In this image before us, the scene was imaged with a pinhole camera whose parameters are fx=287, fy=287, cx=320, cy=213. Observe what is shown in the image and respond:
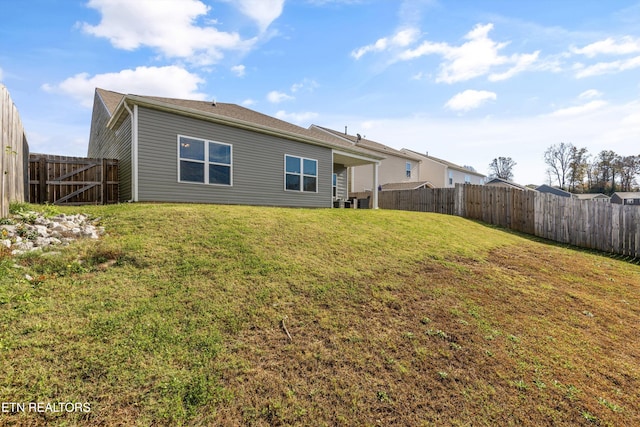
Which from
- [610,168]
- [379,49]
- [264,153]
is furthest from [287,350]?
[610,168]

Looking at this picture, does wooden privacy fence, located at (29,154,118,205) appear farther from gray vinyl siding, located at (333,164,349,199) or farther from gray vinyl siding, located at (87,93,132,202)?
Result: gray vinyl siding, located at (333,164,349,199)

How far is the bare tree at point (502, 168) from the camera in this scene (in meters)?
71.8

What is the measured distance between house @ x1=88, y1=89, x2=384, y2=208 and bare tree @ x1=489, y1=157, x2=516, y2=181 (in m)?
73.7

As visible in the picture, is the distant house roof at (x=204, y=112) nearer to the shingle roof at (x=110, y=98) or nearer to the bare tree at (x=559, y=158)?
the shingle roof at (x=110, y=98)

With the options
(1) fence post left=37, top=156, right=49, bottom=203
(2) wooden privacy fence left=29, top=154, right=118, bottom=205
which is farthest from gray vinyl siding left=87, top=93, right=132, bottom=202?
(1) fence post left=37, top=156, right=49, bottom=203

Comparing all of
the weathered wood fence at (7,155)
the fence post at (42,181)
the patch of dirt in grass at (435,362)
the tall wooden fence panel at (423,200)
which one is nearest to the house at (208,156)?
the fence post at (42,181)

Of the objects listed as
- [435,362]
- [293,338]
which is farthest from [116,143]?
[435,362]

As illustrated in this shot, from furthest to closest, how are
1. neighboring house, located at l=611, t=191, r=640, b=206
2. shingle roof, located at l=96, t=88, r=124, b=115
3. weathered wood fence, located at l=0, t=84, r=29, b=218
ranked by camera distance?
1. neighboring house, located at l=611, t=191, r=640, b=206
2. shingle roof, located at l=96, t=88, r=124, b=115
3. weathered wood fence, located at l=0, t=84, r=29, b=218

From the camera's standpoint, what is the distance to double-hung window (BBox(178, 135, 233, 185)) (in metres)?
9.46

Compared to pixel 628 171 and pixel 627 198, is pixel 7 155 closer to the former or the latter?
pixel 627 198

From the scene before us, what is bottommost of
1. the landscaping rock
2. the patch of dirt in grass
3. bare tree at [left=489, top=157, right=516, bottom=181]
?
the patch of dirt in grass

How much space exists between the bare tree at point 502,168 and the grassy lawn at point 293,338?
78366mm

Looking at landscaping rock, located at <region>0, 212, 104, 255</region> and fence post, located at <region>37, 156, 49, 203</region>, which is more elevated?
fence post, located at <region>37, 156, 49, 203</region>

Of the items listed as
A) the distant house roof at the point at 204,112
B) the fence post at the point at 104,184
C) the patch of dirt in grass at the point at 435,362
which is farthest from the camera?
the fence post at the point at 104,184
